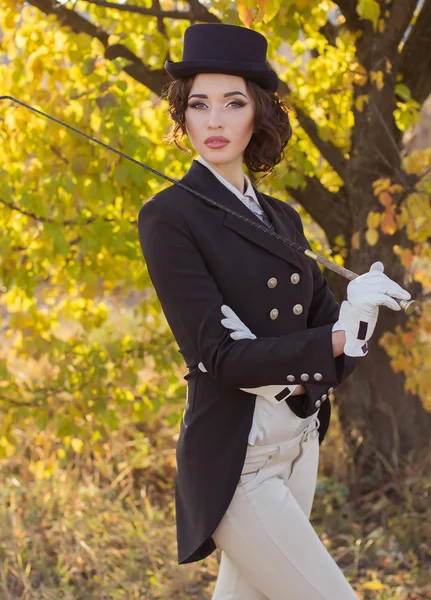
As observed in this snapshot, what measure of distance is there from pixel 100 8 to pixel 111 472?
247cm

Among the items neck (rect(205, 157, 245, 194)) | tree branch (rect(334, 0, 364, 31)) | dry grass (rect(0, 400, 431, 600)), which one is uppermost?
tree branch (rect(334, 0, 364, 31))

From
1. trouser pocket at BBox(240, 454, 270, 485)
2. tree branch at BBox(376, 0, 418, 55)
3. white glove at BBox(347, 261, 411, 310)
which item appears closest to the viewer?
white glove at BBox(347, 261, 411, 310)

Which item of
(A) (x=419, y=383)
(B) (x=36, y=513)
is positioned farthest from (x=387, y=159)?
(B) (x=36, y=513)

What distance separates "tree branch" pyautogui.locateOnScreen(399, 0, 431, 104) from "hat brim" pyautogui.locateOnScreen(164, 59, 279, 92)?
76.2 inches

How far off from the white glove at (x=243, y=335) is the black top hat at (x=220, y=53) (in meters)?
0.58

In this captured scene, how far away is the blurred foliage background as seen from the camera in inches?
138

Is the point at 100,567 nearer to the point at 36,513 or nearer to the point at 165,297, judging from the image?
the point at 36,513

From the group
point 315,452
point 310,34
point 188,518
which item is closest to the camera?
point 188,518

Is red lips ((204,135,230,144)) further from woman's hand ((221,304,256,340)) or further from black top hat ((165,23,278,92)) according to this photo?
woman's hand ((221,304,256,340))

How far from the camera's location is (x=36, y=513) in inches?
170

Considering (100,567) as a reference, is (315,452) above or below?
above

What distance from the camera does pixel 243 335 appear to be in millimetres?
1900

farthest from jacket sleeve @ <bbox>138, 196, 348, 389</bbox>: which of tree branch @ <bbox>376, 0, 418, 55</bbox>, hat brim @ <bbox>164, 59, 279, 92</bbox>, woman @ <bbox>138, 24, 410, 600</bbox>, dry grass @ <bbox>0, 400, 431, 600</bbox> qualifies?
dry grass @ <bbox>0, 400, 431, 600</bbox>

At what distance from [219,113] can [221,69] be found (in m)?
0.10
